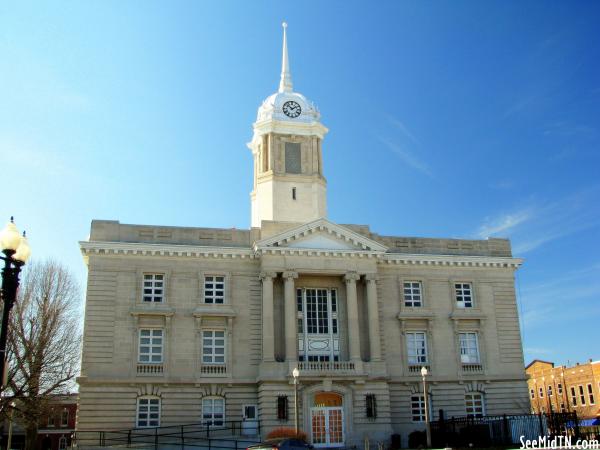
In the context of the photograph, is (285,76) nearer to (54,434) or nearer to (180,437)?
(180,437)

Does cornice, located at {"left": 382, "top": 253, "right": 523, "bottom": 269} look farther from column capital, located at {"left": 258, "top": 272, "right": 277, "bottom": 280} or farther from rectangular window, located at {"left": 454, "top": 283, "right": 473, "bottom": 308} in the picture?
column capital, located at {"left": 258, "top": 272, "right": 277, "bottom": 280}

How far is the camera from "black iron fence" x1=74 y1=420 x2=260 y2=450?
3797 cm

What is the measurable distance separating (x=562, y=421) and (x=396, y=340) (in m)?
11.5

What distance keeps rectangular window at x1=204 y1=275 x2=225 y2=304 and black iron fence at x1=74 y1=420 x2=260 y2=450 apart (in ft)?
25.2

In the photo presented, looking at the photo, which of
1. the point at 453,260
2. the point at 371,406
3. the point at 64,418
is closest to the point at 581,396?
the point at 453,260

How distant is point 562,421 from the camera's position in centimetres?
3741

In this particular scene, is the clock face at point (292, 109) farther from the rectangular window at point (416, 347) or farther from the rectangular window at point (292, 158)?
the rectangular window at point (416, 347)

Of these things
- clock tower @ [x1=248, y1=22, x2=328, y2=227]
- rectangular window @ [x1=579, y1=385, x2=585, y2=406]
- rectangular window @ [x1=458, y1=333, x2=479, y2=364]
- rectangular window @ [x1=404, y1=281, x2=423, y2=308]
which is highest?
clock tower @ [x1=248, y1=22, x2=328, y2=227]

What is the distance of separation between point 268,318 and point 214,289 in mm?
4119

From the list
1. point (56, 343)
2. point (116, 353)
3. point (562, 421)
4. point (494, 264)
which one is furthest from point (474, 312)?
point (56, 343)

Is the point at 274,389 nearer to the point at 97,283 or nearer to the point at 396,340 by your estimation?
the point at 396,340

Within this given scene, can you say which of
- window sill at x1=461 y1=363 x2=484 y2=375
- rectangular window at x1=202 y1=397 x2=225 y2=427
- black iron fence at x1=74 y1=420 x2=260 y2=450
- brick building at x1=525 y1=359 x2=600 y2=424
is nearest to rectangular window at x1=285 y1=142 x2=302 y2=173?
rectangular window at x1=202 y1=397 x2=225 y2=427

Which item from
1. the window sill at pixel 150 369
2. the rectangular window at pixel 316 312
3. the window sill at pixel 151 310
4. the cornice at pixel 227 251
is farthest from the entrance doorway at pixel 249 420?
the cornice at pixel 227 251

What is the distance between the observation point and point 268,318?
4194 centimetres
